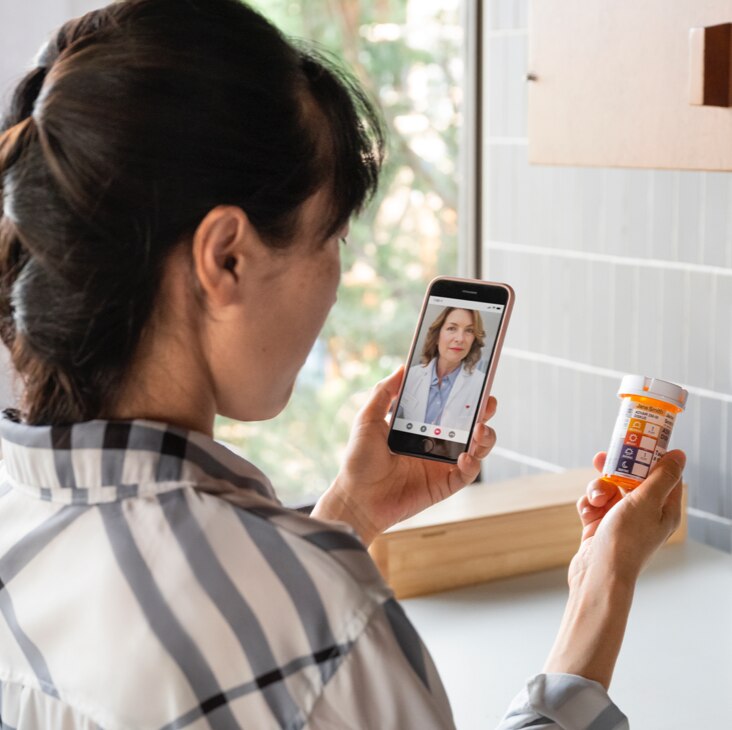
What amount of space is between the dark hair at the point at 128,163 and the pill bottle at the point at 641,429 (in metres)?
0.44

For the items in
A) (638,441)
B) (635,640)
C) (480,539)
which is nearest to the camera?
(638,441)

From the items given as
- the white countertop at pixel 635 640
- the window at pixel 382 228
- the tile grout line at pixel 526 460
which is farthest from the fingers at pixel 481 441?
the window at pixel 382 228

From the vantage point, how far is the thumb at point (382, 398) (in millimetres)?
1072

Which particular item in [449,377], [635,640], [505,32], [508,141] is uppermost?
[505,32]

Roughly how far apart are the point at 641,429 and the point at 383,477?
0.24 metres

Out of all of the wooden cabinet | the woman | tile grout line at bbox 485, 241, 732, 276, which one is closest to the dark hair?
the woman

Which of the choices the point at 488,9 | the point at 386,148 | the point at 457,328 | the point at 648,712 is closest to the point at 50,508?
the point at 386,148

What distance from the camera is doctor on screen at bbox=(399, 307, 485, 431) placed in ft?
3.46

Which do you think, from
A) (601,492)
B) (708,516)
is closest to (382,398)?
(601,492)

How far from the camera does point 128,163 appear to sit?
0.60 m

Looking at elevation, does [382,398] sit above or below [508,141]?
below

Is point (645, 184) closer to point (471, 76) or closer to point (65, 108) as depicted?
point (471, 76)

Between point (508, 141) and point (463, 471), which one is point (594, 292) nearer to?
point (508, 141)

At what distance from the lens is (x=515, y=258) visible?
182cm
